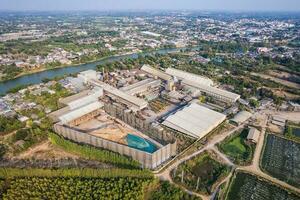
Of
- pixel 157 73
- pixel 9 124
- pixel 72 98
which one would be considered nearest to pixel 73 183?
pixel 9 124

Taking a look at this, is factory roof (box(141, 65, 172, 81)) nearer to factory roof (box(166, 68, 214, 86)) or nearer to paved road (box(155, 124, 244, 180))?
factory roof (box(166, 68, 214, 86))

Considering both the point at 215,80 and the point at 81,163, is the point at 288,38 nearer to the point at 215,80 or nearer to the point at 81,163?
the point at 215,80

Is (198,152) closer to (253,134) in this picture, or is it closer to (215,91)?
(253,134)

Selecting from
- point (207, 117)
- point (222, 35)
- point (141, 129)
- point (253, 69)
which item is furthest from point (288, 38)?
point (141, 129)

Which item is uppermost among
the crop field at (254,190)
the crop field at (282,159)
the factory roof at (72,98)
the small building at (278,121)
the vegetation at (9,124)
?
the factory roof at (72,98)

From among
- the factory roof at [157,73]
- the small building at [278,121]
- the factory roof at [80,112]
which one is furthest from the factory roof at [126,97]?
the small building at [278,121]

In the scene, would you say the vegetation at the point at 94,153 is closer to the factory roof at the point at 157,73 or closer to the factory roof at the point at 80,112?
the factory roof at the point at 80,112

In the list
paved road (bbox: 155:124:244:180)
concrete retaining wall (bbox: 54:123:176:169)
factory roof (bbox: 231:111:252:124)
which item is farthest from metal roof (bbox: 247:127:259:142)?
concrete retaining wall (bbox: 54:123:176:169)
